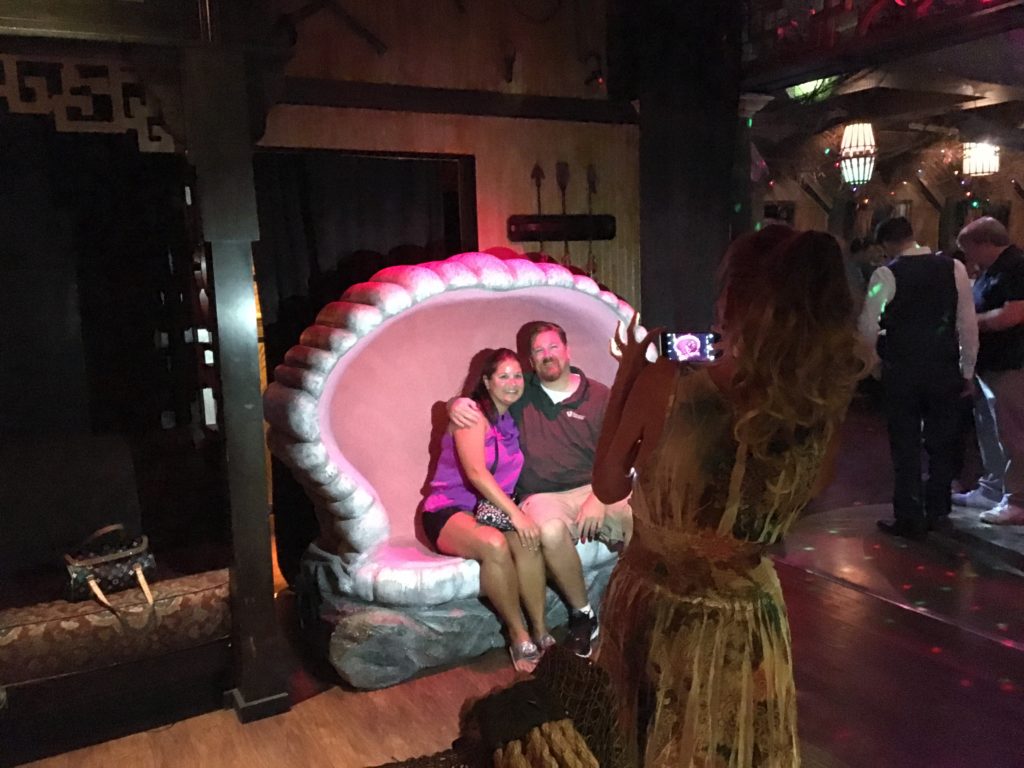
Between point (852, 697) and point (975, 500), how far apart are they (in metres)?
2.52

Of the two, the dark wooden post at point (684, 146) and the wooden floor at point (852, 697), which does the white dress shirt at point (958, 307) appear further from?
the wooden floor at point (852, 697)

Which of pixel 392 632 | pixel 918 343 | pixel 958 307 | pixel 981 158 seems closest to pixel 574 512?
pixel 392 632

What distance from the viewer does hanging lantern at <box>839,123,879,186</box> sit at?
647 centimetres

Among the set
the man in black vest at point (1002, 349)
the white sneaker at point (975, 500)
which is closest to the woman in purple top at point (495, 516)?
the man in black vest at point (1002, 349)

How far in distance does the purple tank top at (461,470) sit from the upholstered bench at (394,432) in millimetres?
224

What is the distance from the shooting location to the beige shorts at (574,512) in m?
3.24

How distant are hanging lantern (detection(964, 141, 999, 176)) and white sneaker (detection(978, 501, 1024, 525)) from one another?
4.30 meters

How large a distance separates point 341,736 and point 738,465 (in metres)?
1.74

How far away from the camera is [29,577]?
9.51ft

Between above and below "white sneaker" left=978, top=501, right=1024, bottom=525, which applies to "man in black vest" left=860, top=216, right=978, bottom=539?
above

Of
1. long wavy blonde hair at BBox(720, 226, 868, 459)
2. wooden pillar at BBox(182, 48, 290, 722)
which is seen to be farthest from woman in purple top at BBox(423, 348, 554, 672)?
long wavy blonde hair at BBox(720, 226, 868, 459)

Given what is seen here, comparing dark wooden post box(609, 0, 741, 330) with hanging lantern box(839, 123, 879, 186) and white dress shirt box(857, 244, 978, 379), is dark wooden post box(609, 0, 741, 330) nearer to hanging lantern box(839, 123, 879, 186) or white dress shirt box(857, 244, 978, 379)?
white dress shirt box(857, 244, 978, 379)

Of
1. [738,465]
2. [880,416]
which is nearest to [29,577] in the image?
[738,465]

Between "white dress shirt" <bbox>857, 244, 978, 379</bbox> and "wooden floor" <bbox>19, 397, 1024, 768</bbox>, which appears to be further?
"white dress shirt" <bbox>857, 244, 978, 379</bbox>
